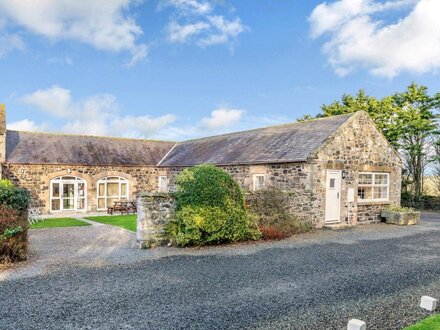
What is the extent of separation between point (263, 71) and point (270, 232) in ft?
34.0

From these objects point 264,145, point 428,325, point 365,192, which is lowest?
point 428,325

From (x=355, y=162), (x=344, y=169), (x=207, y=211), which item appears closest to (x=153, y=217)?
(x=207, y=211)

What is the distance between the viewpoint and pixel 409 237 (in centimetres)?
1284

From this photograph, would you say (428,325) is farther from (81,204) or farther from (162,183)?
(162,183)

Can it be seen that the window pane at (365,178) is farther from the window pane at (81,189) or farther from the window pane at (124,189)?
the window pane at (81,189)

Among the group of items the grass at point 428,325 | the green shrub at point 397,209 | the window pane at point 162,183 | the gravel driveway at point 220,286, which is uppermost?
the window pane at point 162,183

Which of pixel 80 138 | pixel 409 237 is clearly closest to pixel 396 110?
pixel 409 237

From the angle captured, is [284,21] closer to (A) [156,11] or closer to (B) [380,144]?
(A) [156,11]

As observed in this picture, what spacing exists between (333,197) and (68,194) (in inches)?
613

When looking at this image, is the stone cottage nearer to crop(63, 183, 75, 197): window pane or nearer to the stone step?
crop(63, 183, 75, 197): window pane

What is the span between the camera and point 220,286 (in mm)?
6633

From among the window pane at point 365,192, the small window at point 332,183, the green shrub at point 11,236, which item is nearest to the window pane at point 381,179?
the window pane at point 365,192

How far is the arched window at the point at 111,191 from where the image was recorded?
22.1 metres

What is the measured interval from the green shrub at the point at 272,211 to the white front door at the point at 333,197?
2632 millimetres
